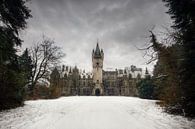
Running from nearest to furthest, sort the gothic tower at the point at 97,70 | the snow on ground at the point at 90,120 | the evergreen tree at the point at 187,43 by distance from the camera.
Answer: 1. the snow on ground at the point at 90,120
2. the evergreen tree at the point at 187,43
3. the gothic tower at the point at 97,70

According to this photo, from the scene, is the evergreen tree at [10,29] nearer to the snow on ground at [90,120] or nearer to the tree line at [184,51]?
the snow on ground at [90,120]

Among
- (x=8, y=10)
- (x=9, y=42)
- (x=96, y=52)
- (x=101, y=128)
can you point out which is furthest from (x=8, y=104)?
(x=96, y=52)

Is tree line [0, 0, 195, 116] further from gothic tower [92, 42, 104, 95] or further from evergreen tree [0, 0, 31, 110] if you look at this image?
gothic tower [92, 42, 104, 95]

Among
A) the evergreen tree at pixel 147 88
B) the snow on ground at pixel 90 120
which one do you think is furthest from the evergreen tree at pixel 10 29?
the evergreen tree at pixel 147 88

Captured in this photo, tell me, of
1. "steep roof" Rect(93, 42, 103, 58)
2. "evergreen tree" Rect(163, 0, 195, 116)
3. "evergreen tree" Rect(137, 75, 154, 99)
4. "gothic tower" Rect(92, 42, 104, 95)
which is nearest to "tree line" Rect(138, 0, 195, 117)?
"evergreen tree" Rect(163, 0, 195, 116)

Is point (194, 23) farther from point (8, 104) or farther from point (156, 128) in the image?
point (8, 104)

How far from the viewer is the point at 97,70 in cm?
11144

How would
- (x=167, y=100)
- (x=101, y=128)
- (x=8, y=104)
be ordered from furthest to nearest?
(x=167, y=100) → (x=8, y=104) → (x=101, y=128)

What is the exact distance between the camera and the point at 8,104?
20.4 meters

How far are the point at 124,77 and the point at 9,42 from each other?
106782 mm

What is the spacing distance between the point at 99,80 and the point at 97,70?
626 centimetres

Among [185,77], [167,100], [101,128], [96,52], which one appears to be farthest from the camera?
[96,52]

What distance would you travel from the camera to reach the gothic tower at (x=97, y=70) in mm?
104812

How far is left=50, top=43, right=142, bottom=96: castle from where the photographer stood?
10769 cm
